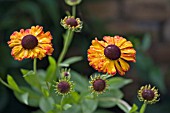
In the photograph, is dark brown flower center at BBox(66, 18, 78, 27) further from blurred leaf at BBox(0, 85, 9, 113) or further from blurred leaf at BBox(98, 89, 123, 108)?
blurred leaf at BBox(0, 85, 9, 113)

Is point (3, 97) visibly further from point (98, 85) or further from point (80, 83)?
point (98, 85)

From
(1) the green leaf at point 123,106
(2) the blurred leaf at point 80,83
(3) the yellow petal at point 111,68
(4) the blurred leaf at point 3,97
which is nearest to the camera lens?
(3) the yellow petal at point 111,68

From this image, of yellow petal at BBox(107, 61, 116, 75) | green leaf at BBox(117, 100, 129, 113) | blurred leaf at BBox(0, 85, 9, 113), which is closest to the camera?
yellow petal at BBox(107, 61, 116, 75)

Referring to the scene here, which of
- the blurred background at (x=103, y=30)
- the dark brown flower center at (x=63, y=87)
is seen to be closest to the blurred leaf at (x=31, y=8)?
the blurred background at (x=103, y=30)

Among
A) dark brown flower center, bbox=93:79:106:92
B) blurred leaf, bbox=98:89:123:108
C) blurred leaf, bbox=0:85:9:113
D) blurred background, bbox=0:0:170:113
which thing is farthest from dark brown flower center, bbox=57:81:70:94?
blurred leaf, bbox=0:85:9:113

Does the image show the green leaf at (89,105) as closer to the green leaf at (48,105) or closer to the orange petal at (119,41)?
the green leaf at (48,105)

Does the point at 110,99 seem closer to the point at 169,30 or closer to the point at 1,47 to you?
the point at 1,47

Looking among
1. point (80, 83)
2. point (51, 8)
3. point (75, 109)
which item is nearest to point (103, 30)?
point (51, 8)
